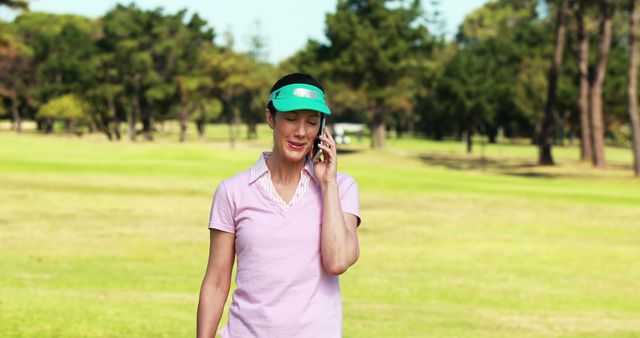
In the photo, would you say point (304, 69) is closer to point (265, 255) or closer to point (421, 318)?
point (421, 318)

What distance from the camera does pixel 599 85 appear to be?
5856 cm

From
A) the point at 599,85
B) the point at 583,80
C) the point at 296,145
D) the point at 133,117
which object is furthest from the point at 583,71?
the point at 133,117

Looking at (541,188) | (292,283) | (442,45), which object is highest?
(442,45)

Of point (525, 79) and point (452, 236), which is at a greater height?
point (525, 79)

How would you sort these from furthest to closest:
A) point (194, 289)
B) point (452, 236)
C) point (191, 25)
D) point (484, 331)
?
point (191, 25)
point (452, 236)
point (194, 289)
point (484, 331)

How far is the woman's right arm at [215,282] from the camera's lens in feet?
13.5

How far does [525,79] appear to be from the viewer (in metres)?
86.8

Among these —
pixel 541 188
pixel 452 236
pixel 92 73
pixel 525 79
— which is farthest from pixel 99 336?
pixel 92 73

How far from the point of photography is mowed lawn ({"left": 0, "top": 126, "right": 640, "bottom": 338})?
40.8 feet

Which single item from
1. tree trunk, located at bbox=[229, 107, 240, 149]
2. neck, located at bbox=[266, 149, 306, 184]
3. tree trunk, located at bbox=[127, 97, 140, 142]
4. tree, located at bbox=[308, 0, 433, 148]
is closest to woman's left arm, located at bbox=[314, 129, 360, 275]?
neck, located at bbox=[266, 149, 306, 184]

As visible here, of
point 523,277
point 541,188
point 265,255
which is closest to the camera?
point 265,255

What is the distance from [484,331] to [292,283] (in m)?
8.67

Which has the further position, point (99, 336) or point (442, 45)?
point (442, 45)

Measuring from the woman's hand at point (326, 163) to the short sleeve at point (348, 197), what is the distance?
0.08 meters
